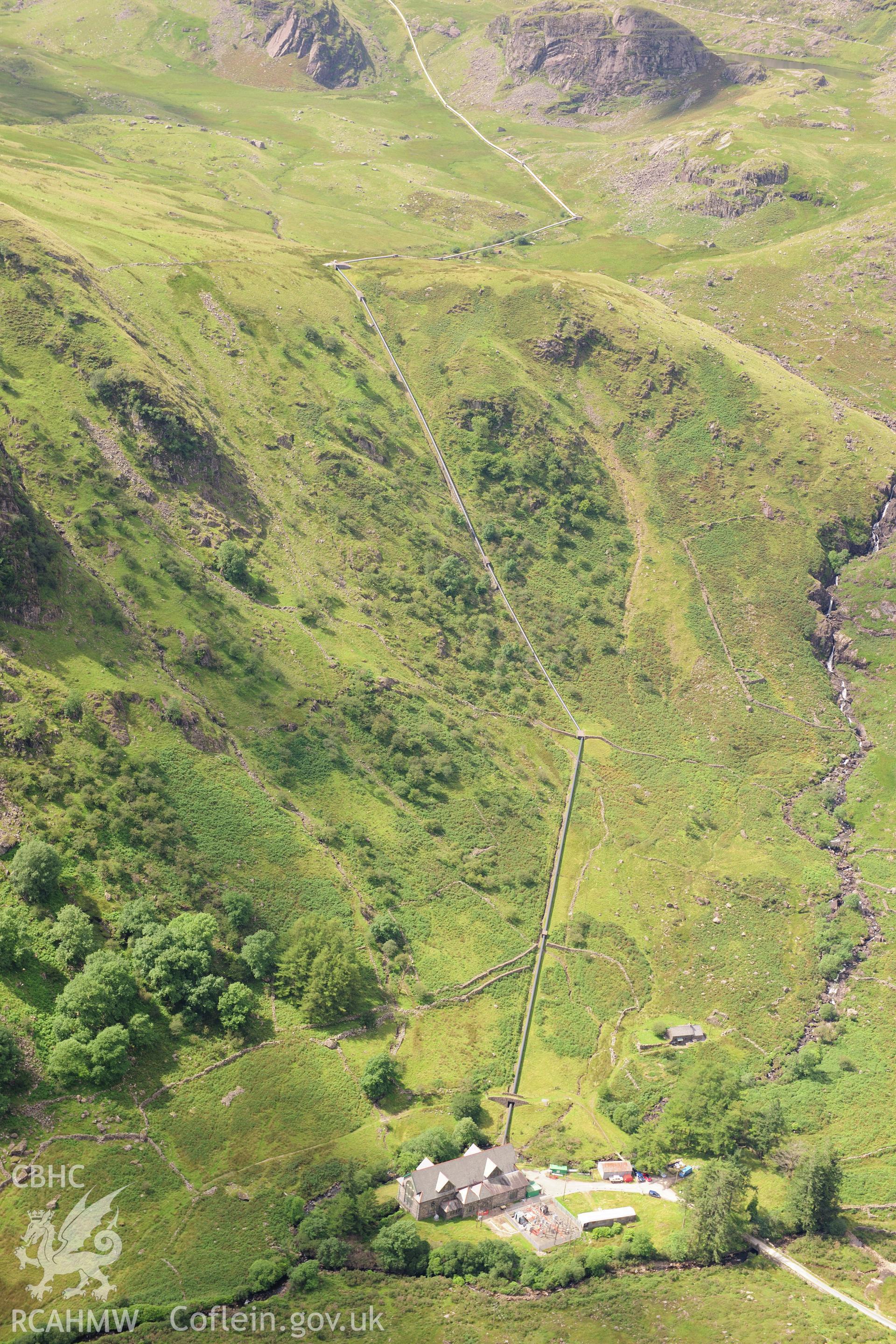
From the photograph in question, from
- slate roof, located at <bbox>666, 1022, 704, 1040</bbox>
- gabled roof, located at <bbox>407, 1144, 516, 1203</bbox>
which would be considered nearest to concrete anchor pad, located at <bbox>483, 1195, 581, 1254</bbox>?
gabled roof, located at <bbox>407, 1144, 516, 1203</bbox>

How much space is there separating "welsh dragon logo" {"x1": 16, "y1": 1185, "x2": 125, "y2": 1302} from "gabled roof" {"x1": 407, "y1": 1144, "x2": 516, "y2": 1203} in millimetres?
23940

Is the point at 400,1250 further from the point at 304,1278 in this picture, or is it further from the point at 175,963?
the point at 175,963

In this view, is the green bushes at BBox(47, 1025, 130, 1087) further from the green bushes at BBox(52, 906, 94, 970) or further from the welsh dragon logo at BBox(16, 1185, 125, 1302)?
the welsh dragon logo at BBox(16, 1185, 125, 1302)

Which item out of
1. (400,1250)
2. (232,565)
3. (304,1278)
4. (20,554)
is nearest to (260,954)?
(304,1278)

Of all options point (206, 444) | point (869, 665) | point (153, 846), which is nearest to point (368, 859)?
point (153, 846)

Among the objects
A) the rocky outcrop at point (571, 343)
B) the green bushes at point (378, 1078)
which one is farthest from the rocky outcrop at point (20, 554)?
the rocky outcrop at point (571, 343)

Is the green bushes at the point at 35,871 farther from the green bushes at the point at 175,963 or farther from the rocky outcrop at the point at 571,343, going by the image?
the rocky outcrop at the point at 571,343

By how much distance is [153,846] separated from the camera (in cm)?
9300

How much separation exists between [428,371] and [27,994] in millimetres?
136470

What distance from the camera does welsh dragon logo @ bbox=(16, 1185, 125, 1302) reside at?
218ft

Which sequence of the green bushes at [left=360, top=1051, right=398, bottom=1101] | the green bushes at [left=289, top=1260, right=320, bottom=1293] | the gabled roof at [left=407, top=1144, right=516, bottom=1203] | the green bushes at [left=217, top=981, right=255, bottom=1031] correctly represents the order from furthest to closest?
the green bushes at [left=360, top=1051, right=398, bottom=1101]
the green bushes at [left=217, top=981, right=255, bottom=1031]
the gabled roof at [left=407, top=1144, right=516, bottom=1203]
the green bushes at [left=289, top=1260, right=320, bottom=1293]

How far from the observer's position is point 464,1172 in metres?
79.9

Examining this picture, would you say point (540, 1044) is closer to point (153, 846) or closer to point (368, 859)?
point (368, 859)

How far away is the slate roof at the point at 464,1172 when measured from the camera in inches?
3073
